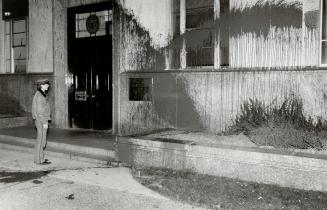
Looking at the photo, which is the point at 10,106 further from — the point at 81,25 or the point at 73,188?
the point at 73,188

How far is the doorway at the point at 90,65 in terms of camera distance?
1168cm

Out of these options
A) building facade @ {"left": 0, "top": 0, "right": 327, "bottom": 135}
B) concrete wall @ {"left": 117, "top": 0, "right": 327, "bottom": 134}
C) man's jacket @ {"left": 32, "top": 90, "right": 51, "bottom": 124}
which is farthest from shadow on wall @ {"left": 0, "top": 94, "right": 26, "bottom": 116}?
man's jacket @ {"left": 32, "top": 90, "right": 51, "bottom": 124}

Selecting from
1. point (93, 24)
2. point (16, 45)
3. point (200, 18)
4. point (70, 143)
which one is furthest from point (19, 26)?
point (200, 18)

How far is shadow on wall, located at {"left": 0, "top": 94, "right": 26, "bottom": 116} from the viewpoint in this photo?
13776mm

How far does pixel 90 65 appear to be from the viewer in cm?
1206

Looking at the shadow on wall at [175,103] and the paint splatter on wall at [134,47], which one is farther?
the paint splatter on wall at [134,47]

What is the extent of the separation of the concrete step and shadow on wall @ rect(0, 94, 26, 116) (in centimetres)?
288

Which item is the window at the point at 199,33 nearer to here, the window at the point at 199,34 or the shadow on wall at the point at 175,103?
the window at the point at 199,34

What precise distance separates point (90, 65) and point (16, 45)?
384 cm

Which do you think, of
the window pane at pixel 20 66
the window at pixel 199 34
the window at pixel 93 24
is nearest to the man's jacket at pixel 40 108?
the window at pixel 199 34

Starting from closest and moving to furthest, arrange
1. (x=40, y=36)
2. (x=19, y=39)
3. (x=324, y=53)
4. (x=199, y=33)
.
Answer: (x=324, y=53) < (x=199, y=33) < (x=40, y=36) < (x=19, y=39)

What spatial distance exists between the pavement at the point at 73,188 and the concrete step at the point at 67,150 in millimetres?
253

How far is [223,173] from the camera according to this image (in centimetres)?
680

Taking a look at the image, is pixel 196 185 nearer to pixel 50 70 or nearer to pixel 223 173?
pixel 223 173
